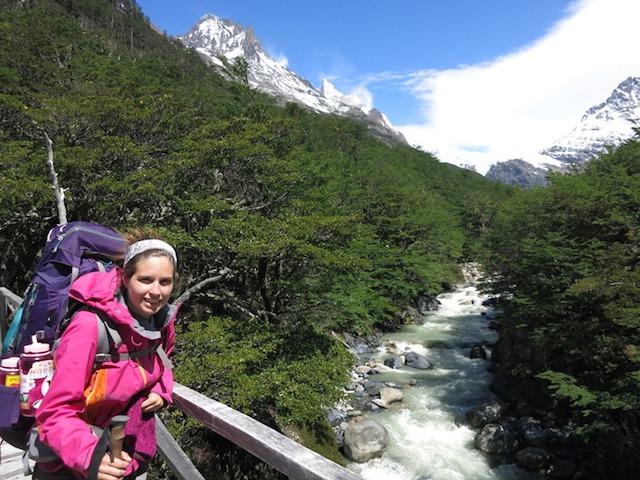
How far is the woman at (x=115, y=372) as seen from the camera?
1.43m

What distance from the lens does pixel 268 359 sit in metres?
10.2

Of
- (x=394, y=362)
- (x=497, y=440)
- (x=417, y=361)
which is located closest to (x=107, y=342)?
(x=497, y=440)

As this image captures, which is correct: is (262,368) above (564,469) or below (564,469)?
above

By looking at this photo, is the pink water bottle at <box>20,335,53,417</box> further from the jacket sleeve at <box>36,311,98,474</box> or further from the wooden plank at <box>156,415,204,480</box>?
the wooden plank at <box>156,415,204,480</box>

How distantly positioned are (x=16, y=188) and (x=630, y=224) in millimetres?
18390

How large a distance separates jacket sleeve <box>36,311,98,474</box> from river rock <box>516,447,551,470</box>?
42.6 ft

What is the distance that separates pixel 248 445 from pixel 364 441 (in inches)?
430

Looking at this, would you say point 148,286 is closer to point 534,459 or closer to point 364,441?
point 364,441

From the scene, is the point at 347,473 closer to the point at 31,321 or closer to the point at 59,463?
the point at 59,463

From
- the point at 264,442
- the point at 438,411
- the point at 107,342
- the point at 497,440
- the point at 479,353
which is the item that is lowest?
the point at 438,411

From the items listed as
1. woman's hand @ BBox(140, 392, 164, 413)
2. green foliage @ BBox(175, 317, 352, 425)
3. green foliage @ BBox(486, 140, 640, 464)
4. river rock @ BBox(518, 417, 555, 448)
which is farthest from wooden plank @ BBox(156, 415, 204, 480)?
river rock @ BBox(518, 417, 555, 448)

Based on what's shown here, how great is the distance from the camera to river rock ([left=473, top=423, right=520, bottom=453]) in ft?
38.3

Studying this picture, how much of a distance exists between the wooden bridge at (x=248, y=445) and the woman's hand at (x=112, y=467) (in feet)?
1.77

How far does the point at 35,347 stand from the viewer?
179 cm
